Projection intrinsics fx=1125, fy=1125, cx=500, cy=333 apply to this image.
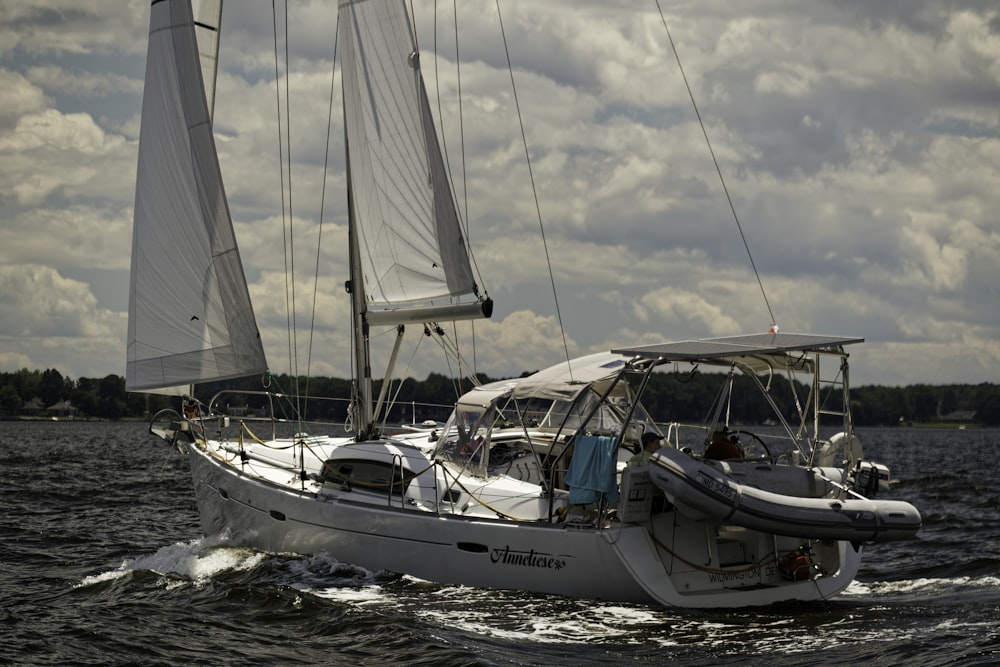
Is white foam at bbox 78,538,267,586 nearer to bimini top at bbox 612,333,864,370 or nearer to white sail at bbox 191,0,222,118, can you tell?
bimini top at bbox 612,333,864,370

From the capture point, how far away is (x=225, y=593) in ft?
52.0

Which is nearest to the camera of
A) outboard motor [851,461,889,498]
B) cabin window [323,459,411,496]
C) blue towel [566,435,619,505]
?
blue towel [566,435,619,505]

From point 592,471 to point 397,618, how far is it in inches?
121

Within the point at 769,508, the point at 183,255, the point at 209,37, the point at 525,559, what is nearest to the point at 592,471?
the point at 525,559

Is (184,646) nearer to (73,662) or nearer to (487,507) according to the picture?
(73,662)

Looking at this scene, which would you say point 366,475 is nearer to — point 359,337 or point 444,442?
point 444,442

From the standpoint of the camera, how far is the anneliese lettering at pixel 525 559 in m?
14.4

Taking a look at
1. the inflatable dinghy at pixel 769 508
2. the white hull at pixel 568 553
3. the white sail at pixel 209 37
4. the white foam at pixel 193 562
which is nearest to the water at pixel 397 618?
the white foam at pixel 193 562

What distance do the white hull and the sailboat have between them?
0.03 m

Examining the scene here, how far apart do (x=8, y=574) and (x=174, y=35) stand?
9.55 metres

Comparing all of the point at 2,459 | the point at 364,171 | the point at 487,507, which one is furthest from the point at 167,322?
the point at 2,459

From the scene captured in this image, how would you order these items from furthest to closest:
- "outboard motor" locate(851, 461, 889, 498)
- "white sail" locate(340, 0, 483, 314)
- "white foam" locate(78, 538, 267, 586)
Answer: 1. "white sail" locate(340, 0, 483, 314)
2. "white foam" locate(78, 538, 267, 586)
3. "outboard motor" locate(851, 461, 889, 498)

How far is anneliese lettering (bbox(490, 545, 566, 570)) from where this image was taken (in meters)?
14.4

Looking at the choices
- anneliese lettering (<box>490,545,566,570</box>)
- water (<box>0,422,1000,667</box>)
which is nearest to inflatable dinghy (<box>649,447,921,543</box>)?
water (<box>0,422,1000,667</box>)
